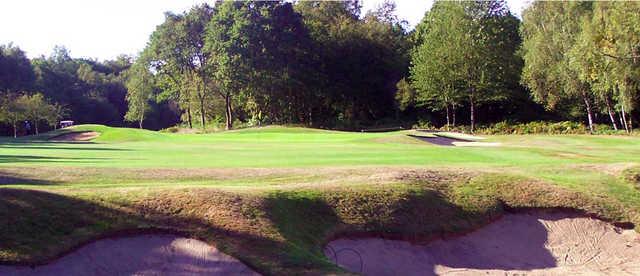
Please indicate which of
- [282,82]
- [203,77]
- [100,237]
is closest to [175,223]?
[100,237]

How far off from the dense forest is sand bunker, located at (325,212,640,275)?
3978 cm

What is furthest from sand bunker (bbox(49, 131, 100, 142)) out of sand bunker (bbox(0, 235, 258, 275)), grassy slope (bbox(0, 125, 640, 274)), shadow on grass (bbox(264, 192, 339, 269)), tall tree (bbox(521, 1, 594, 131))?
tall tree (bbox(521, 1, 594, 131))

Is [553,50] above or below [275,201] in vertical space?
above

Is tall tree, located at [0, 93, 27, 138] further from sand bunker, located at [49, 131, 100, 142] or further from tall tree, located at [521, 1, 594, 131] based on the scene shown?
tall tree, located at [521, 1, 594, 131]

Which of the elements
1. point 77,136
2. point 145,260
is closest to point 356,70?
point 77,136

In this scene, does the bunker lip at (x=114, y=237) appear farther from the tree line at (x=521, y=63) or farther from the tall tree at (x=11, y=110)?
the tall tree at (x=11, y=110)

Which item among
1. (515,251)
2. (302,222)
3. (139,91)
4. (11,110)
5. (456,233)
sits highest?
(139,91)

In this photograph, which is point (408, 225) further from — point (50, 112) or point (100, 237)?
point (50, 112)

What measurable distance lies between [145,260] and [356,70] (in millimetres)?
65954

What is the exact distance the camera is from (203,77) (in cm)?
7262

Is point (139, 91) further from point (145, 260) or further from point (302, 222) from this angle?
point (145, 260)

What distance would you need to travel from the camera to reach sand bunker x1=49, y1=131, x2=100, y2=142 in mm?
Answer: 49969

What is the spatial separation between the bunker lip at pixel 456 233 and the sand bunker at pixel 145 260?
2405 mm

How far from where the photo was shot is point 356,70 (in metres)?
74.2
